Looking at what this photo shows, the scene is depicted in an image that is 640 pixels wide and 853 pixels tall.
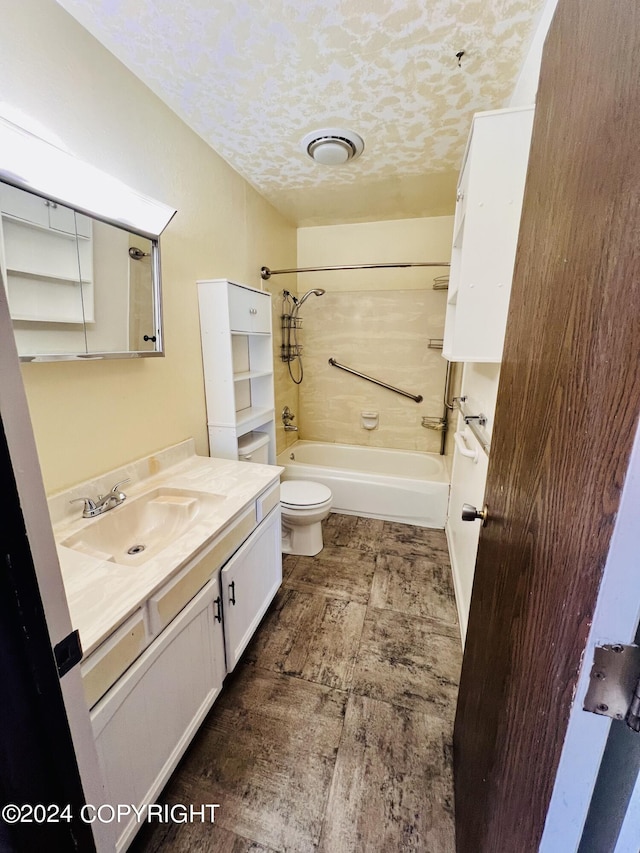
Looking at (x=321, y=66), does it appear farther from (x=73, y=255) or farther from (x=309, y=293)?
(x=309, y=293)

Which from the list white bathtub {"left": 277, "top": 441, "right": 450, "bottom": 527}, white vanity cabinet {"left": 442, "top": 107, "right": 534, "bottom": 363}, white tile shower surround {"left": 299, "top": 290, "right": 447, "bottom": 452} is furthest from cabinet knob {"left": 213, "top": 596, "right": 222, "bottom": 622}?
white tile shower surround {"left": 299, "top": 290, "right": 447, "bottom": 452}

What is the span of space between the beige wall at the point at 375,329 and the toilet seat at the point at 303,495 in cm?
120

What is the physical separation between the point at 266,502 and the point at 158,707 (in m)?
0.80

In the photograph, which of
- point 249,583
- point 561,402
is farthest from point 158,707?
point 561,402

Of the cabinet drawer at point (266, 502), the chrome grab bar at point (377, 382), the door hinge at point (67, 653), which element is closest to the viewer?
the door hinge at point (67, 653)

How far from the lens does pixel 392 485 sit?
2.71m

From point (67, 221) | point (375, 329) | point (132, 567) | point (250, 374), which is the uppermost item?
point (67, 221)

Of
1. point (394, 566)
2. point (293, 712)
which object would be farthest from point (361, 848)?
point (394, 566)

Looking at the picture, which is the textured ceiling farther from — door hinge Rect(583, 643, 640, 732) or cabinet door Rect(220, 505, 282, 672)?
cabinet door Rect(220, 505, 282, 672)

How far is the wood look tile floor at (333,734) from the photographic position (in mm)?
1022

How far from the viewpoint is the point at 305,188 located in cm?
234

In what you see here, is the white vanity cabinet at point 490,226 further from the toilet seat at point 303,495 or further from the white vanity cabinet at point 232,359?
the toilet seat at point 303,495

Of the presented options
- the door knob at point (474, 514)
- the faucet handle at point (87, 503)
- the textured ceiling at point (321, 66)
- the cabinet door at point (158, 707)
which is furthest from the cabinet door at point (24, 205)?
the door knob at point (474, 514)

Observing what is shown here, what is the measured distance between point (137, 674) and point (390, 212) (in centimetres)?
329
